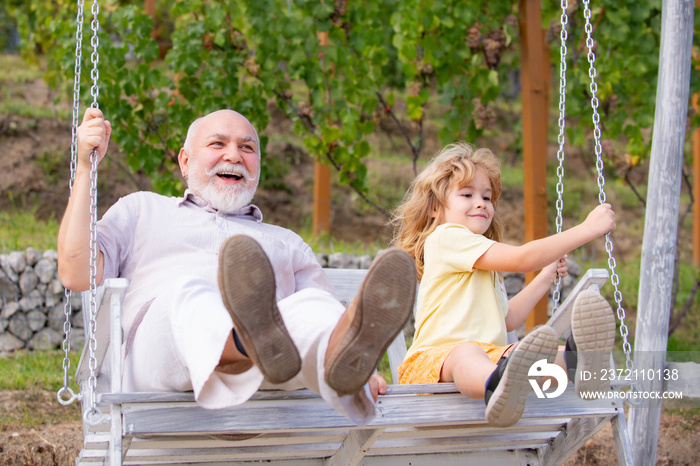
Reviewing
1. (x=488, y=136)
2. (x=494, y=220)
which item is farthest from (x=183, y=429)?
(x=488, y=136)

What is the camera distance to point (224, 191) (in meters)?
2.90

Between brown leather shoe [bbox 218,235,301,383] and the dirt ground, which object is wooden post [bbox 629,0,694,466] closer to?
the dirt ground

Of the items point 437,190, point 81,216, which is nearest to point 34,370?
point 81,216

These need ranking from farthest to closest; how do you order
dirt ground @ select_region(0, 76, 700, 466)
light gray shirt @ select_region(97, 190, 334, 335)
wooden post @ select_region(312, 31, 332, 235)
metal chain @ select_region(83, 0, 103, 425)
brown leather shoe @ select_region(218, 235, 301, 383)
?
dirt ground @ select_region(0, 76, 700, 466) < wooden post @ select_region(312, 31, 332, 235) < light gray shirt @ select_region(97, 190, 334, 335) < metal chain @ select_region(83, 0, 103, 425) < brown leather shoe @ select_region(218, 235, 301, 383)

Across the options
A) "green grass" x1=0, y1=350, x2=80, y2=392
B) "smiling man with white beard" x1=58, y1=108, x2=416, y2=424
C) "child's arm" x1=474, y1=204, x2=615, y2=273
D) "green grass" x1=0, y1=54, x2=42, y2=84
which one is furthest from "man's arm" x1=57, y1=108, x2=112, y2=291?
"green grass" x1=0, y1=54, x2=42, y2=84

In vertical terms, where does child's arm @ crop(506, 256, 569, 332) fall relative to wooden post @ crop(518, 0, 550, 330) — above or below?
below

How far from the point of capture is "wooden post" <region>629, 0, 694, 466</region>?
3098mm

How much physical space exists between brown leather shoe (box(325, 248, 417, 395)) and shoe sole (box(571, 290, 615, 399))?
0.55 metres

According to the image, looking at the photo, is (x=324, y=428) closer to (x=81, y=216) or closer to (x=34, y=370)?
(x=81, y=216)

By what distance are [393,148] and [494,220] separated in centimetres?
675

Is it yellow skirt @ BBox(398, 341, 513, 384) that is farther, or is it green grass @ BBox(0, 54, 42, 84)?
green grass @ BBox(0, 54, 42, 84)

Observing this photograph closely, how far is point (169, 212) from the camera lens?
9.23ft

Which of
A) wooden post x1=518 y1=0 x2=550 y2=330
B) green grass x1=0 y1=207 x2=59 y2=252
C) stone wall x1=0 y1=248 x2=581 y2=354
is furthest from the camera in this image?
green grass x1=0 y1=207 x2=59 y2=252

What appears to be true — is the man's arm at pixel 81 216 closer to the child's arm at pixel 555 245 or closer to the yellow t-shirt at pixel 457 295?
the yellow t-shirt at pixel 457 295
